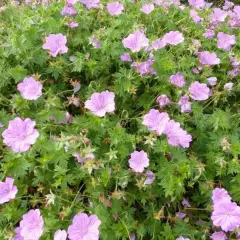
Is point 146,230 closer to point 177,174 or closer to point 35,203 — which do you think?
point 177,174

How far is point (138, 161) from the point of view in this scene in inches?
81.0

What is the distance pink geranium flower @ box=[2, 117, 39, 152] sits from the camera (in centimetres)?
194

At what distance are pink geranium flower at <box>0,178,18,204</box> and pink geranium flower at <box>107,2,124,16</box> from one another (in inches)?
58.5

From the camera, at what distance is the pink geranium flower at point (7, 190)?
6.40ft

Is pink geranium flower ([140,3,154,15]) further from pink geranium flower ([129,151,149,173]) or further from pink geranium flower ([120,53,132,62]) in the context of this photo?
pink geranium flower ([129,151,149,173])

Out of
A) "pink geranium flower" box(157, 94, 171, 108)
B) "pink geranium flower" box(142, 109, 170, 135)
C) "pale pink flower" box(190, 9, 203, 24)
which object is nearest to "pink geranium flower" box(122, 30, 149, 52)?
"pink geranium flower" box(157, 94, 171, 108)

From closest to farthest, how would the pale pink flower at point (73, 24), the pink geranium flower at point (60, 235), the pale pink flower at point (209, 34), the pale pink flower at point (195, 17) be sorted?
1. the pink geranium flower at point (60, 235)
2. the pale pink flower at point (73, 24)
3. the pale pink flower at point (209, 34)
4. the pale pink flower at point (195, 17)

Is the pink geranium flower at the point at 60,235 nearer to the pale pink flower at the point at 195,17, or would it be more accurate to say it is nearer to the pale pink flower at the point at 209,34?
the pale pink flower at the point at 209,34

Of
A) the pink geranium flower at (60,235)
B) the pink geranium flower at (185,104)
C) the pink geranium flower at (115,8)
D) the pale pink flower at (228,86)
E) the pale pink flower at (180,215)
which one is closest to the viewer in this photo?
the pink geranium flower at (60,235)

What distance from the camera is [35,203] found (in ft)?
6.66

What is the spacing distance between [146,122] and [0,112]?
91 centimetres

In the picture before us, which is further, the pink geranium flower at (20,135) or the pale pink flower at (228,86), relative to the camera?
the pale pink flower at (228,86)

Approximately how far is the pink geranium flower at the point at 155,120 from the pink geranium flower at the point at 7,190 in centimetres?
77

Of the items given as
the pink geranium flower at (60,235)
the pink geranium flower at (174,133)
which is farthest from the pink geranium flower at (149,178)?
the pink geranium flower at (60,235)
